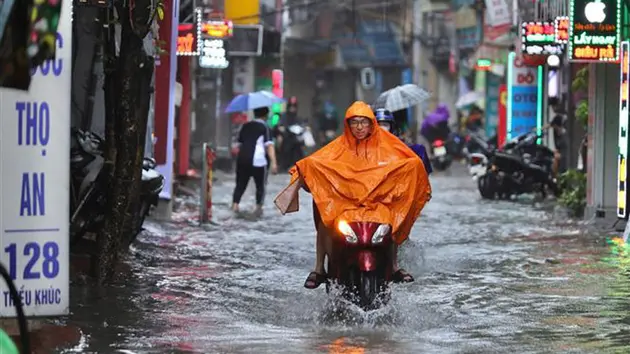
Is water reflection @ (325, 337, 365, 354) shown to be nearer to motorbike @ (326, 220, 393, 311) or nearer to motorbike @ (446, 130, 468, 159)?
motorbike @ (326, 220, 393, 311)

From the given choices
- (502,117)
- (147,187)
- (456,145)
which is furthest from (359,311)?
(456,145)

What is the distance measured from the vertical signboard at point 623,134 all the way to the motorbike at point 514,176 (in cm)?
712

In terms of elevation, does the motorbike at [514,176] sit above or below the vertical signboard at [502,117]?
below

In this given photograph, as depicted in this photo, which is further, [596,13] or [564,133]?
[564,133]

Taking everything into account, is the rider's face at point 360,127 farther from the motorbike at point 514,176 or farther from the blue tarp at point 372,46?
the blue tarp at point 372,46

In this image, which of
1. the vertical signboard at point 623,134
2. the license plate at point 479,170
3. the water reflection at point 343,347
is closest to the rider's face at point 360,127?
the water reflection at point 343,347

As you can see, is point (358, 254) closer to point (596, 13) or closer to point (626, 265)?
point (626, 265)

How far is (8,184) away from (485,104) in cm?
4470

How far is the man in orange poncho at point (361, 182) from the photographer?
10.6m

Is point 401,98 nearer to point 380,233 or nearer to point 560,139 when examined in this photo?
point 380,233

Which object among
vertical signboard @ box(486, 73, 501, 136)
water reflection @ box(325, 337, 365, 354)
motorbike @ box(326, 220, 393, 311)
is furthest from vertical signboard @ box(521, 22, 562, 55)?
vertical signboard @ box(486, 73, 501, 136)

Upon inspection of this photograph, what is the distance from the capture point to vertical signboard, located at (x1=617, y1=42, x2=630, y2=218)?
60.1 feet

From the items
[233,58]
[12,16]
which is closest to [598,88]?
[12,16]

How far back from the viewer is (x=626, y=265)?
14.8 m
